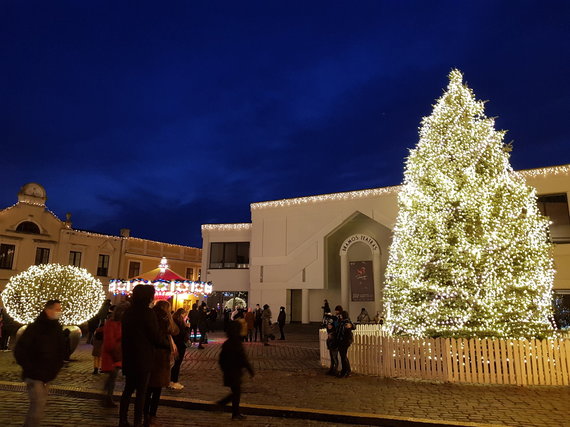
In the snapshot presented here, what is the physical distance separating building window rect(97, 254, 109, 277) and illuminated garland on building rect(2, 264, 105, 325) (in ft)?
81.6

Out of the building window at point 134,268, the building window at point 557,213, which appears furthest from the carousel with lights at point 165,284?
the building window at point 557,213

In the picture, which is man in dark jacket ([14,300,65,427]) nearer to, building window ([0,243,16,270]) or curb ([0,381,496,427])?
curb ([0,381,496,427])

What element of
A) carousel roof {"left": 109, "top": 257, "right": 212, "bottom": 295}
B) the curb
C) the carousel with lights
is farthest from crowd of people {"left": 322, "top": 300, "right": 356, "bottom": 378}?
carousel roof {"left": 109, "top": 257, "right": 212, "bottom": 295}

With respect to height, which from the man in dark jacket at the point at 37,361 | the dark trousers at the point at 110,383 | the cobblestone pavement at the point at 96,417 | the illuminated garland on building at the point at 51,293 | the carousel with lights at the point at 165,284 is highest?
the carousel with lights at the point at 165,284

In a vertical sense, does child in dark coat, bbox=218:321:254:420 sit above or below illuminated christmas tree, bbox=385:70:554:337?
below

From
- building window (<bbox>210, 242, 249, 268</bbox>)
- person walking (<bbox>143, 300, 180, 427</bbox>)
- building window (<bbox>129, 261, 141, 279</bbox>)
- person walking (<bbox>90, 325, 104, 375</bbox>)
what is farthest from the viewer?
building window (<bbox>129, 261, 141, 279</bbox>)

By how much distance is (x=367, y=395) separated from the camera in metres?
8.08

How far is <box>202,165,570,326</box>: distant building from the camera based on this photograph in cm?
2683

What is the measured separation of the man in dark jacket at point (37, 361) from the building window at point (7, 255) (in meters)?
32.1

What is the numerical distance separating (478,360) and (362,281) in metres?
17.6

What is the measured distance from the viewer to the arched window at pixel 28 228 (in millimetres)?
33031

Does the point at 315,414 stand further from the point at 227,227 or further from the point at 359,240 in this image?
the point at 227,227

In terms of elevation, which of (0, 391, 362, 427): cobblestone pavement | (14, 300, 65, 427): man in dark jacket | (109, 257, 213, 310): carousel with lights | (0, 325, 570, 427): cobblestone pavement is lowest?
(0, 391, 362, 427): cobblestone pavement

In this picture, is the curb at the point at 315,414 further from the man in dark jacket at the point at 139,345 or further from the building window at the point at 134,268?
the building window at the point at 134,268
